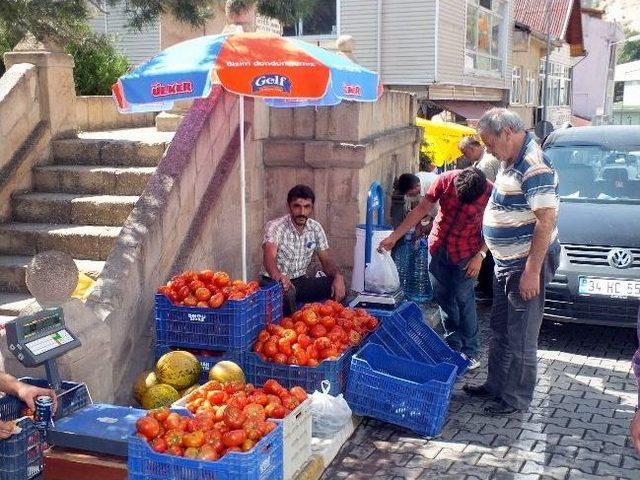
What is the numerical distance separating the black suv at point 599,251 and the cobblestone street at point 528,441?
2.01 ft

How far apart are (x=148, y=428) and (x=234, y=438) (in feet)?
1.48

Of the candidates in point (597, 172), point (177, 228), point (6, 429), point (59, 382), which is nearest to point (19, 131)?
point (177, 228)

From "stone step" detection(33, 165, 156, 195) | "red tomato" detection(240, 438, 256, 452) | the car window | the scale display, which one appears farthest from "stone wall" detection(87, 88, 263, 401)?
the car window

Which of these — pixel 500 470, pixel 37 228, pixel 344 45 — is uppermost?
pixel 344 45

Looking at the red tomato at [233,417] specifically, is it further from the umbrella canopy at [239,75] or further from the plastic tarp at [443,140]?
the plastic tarp at [443,140]

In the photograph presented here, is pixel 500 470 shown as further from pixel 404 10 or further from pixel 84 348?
pixel 404 10

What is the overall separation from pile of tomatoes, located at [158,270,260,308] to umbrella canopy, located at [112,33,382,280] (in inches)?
52.5

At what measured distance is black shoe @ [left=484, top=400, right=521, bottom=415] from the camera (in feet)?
18.2

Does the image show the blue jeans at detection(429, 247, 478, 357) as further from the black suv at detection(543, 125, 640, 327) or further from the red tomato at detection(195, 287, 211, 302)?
the red tomato at detection(195, 287, 211, 302)

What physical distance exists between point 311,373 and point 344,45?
29.0ft

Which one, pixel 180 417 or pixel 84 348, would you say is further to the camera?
pixel 84 348

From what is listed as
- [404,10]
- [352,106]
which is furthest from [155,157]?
[404,10]

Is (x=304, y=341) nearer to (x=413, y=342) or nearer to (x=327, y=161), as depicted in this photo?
(x=413, y=342)

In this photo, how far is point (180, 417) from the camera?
12.8 feet
